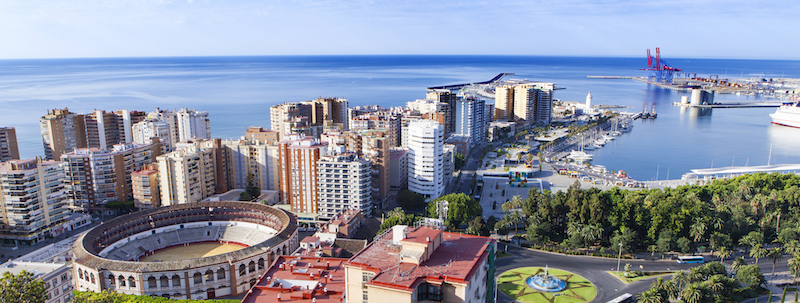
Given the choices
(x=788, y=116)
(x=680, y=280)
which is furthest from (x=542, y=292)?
(x=788, y=116)

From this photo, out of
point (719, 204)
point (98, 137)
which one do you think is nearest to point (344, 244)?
point (719, 204)

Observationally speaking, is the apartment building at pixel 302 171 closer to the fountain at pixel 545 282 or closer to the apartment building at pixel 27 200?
the apartment building at pixel 27 200

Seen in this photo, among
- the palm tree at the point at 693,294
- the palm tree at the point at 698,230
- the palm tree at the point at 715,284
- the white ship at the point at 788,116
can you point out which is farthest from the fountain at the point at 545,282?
the white ship at the point at 788,116

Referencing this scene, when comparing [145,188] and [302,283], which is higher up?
[302,283]

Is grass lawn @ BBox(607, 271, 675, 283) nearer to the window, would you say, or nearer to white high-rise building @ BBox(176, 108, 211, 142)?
the window

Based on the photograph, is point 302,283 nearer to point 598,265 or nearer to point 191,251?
point 191,251

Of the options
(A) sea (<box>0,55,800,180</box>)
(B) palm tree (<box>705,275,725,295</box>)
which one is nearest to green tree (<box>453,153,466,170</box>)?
(A) sea (<box>0,55,800,180</box>)

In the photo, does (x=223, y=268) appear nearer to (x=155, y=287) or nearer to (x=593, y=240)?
(x=155, y=287)
